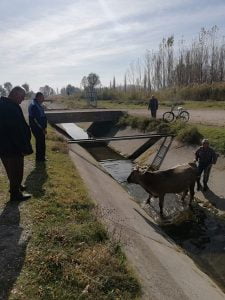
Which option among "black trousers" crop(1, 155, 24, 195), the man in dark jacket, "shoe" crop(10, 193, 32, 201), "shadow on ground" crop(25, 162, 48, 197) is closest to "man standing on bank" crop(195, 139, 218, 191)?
"shadow on ground" crop(25, 162, 48, 197)

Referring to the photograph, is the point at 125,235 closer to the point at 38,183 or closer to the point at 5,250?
the point at 5,250

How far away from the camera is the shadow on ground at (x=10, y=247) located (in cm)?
556

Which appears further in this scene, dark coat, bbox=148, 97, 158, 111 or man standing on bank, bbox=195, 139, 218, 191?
dark coat, bbox=148, 97, 158, 111

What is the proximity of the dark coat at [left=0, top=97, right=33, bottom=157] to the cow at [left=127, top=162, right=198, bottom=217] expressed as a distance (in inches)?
202

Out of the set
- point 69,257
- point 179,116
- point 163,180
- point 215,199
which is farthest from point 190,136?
point 69,257

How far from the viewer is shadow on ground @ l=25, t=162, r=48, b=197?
10.2 m

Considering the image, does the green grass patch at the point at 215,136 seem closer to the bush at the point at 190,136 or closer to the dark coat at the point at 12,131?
the bush at the point at 190,136

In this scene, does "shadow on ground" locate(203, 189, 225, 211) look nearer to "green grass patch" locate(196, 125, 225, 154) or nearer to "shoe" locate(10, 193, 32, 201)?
"green grass patch" locate(196, 125, 225, 154)

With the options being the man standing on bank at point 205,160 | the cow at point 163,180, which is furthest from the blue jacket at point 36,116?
the man standing on bank at point 205,160

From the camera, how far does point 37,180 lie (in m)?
11.4

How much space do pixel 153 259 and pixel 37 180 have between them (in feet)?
17.0

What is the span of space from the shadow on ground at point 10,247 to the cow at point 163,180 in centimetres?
501

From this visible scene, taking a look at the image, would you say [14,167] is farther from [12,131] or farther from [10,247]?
[10,247]

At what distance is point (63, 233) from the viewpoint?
717cm
